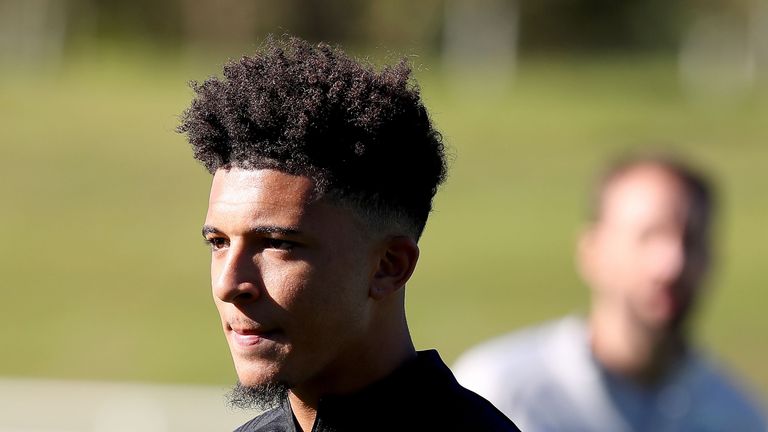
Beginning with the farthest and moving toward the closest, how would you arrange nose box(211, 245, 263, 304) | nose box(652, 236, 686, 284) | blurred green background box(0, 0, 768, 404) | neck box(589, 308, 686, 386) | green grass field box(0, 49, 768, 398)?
blurred green background box(0, 0, 768, 404), green grass field box(0, 49, 768, 398), neck box(589, 308, 686, 386), nose box(652, 236, 686, 284), nose box(211, 245, 263, 304)

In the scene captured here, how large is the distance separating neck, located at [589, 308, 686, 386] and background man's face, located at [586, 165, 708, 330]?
61 mm

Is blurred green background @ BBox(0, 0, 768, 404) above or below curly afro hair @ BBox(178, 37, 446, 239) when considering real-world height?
above

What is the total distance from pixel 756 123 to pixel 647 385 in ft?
102

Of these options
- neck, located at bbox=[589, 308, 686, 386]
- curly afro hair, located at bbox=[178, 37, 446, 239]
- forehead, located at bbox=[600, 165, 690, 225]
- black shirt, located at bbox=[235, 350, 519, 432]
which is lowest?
black shirt, located at bbox=[235, 350, 519, 432]

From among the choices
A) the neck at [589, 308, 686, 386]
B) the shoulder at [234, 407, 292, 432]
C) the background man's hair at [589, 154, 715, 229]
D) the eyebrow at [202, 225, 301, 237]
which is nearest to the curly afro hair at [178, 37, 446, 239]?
the eyebrow at [202, 225, 301, 237]

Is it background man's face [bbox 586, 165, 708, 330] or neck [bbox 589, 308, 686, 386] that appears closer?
background man's face [bbox 586, 165, 708, 330]

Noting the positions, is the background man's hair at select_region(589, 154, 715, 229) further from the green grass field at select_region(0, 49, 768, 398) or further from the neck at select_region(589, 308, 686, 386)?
the green grass field at select_region(0, 49, 768, 398)

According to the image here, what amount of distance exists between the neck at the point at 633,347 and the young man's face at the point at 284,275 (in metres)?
3.25

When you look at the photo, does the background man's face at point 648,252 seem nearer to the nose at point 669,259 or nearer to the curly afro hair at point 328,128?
the nose at point 669,259

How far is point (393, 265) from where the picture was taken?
3.65 metres

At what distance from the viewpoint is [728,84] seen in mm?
42062

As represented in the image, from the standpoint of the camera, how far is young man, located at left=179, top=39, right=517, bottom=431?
3.51 metres

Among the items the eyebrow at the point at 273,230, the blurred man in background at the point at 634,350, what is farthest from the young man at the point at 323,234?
the blurred man in background at the point at 634,350

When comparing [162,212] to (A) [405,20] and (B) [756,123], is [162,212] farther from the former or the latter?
(A) [405,20]
